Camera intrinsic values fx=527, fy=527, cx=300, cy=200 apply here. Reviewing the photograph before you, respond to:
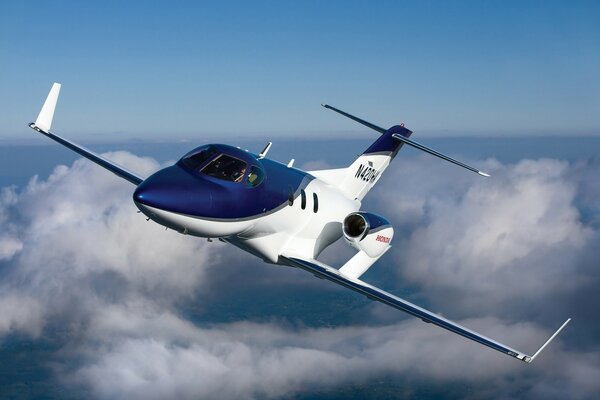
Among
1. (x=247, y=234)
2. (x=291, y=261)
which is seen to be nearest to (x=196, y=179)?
(x=247, y=234)

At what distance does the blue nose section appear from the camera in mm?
16719

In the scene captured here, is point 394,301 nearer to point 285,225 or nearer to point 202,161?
point 285,225

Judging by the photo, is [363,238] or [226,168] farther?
[363,238]

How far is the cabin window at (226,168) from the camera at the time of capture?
60.7ft

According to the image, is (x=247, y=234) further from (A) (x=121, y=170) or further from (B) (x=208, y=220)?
(A) (x=121, y=170)

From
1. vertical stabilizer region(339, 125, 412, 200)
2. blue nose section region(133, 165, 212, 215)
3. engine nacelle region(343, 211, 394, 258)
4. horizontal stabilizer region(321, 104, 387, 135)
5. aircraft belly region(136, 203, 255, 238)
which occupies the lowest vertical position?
aircraft belly region(136, 203, 255, 238)

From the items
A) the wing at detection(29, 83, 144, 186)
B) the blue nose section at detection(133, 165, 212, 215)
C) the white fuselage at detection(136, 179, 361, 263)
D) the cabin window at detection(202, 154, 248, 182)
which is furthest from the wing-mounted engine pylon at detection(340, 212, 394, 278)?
the wing at detection(29, 83, 144, 186)

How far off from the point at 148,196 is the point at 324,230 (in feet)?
31.5

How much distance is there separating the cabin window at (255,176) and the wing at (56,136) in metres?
9.12

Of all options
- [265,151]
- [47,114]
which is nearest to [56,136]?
[47,114]

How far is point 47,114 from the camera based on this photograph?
27.6 meters

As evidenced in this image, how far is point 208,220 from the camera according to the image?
18125 millimetres

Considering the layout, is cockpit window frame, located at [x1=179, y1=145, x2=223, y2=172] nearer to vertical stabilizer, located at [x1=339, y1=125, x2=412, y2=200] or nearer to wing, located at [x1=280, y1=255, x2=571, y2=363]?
wing, located at [x1=280, y1=255, x2=571, y2=363]

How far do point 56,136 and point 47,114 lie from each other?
4.04 ft
